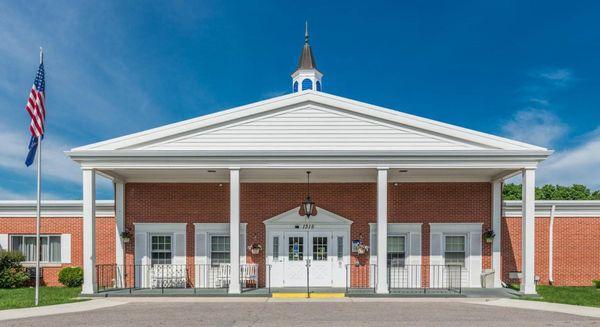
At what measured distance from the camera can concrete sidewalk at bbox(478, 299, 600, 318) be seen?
41.4 feet

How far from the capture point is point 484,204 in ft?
59.8

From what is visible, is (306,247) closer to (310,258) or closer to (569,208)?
(310,258)

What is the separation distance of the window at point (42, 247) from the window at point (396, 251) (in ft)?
42.4

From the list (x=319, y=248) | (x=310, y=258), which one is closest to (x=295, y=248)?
(x=310, y=258)

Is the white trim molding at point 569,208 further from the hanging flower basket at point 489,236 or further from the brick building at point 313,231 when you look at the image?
the hanging flower basket at point 489,236

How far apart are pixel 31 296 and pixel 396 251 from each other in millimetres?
12574

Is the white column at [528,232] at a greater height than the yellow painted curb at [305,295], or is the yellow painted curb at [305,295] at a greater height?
the white column at [528,232]

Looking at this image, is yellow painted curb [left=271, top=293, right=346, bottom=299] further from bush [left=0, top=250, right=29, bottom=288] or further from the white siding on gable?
bush [left=0, top=250, right=29, bottom=288]

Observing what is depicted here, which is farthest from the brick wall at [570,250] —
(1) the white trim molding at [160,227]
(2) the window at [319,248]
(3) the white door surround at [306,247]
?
(1) the white trim molding at [160,227]

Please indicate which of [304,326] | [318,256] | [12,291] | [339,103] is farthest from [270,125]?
[12,291]

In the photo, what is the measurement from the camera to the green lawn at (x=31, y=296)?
13.9 m

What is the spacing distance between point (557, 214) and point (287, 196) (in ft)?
34.7

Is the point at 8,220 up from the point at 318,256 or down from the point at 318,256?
up

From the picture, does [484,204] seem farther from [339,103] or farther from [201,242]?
[201,242]
